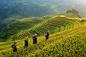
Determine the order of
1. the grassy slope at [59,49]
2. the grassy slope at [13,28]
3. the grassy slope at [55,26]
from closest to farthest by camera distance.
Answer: the grassy slope at [59,49] < the grassy slope at [55,26] < the grassy slope at [13,28]

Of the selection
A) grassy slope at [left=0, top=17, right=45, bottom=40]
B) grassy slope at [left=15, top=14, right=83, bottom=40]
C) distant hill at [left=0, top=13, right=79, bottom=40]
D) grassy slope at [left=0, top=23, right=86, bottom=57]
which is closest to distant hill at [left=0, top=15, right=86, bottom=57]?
grassy slope at [left=0, top=23, right=86, bottom=57]

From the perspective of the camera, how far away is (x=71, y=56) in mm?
6379

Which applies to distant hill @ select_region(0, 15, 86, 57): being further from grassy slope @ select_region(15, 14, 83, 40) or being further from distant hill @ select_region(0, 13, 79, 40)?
distant hill @ select_region(0, 13, 79, 40)

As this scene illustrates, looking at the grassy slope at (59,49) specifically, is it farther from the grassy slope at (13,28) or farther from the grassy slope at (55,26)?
the grassy slope at (13,28)

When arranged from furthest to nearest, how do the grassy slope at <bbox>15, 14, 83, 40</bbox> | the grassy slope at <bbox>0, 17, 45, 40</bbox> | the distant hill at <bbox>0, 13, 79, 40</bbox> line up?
1. the grassy slope at <bbox>0, 17, 45, 40</bbox>
2. the distant hill at <bbox>0, 13, 79, 40</bbox>
3. the grassy slope at <bbox>15, 14, 83, 40</bbox>

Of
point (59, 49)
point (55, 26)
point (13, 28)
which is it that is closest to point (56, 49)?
point (59, 49)

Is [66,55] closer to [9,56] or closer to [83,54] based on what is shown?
[83,54]

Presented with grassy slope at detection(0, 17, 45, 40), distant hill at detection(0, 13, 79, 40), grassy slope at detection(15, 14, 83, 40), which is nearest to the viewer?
grassy slope at detection(15, 14, 83, 40)

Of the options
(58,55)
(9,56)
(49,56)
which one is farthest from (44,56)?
(9,56)

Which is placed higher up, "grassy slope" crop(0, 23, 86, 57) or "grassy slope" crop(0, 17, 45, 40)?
"grassy slope" crop(0, 23, 86, 57)

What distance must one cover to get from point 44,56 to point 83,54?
4.00m

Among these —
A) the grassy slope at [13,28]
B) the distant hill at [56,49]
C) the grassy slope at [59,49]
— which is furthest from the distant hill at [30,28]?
the grassy slope at [59,49]

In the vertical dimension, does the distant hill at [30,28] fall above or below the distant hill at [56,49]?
below

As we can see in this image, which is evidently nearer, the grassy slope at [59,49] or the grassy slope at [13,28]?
the grassy slope at [59,49]
